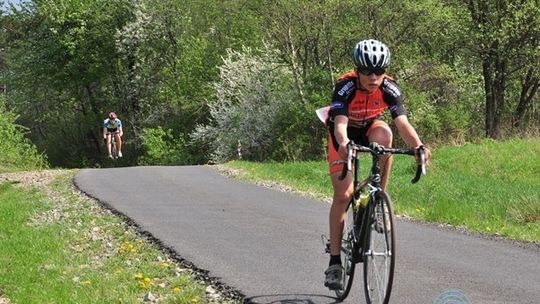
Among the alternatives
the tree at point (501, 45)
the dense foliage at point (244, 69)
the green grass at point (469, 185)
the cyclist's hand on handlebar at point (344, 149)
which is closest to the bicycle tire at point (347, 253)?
the cyclist's hand on handlebar at point (344, 149)

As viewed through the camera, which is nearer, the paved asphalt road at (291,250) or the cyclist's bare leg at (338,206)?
the cyclist's bare leg at (338,206)

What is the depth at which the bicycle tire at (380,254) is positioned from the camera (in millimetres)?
4891

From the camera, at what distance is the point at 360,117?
570cm

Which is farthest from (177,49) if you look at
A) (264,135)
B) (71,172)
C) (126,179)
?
(126,179)

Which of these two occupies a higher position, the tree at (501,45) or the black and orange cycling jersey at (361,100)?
the tree at (501,45)

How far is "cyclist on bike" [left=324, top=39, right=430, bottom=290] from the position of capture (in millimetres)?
5332

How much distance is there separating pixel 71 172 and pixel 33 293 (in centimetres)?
1509

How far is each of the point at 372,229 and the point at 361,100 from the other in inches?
42.6

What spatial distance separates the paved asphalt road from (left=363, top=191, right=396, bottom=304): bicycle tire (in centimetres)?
68

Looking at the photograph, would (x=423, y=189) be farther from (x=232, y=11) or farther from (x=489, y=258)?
(x=232, y=11)

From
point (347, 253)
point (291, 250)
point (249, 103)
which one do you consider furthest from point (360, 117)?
point (249, 103)

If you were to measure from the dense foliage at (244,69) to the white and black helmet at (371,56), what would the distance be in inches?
877

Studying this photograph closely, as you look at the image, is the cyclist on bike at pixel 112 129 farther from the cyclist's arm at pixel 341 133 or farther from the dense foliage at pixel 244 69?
the cyclist's arm at pixel 341 133

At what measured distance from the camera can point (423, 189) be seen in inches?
620
